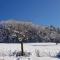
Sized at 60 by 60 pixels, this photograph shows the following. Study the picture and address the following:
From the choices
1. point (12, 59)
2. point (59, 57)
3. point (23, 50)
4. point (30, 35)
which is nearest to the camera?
point (12, 59)

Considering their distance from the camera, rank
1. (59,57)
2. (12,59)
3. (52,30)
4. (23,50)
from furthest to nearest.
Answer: (52,30)
(23,50)
(59,57)
(12,59)

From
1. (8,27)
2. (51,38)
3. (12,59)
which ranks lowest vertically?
(12,59)

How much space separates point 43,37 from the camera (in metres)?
21.2

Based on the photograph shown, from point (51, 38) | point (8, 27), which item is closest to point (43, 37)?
point (51, 38)

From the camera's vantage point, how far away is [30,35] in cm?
2095

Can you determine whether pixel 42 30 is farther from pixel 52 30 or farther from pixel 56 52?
pixel 56 52

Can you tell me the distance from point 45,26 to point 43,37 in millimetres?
2463

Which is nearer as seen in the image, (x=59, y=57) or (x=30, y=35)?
(x=59, y=57)

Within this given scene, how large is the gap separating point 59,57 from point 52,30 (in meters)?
10.4

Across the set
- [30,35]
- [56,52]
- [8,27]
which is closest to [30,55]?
[56,52]

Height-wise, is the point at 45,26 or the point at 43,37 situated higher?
the point at 45,26

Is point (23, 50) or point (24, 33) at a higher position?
point (24, 33)

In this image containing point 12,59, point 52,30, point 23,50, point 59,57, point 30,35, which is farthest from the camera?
point 52,30

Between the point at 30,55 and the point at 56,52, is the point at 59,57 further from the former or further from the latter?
the point at 30,55
